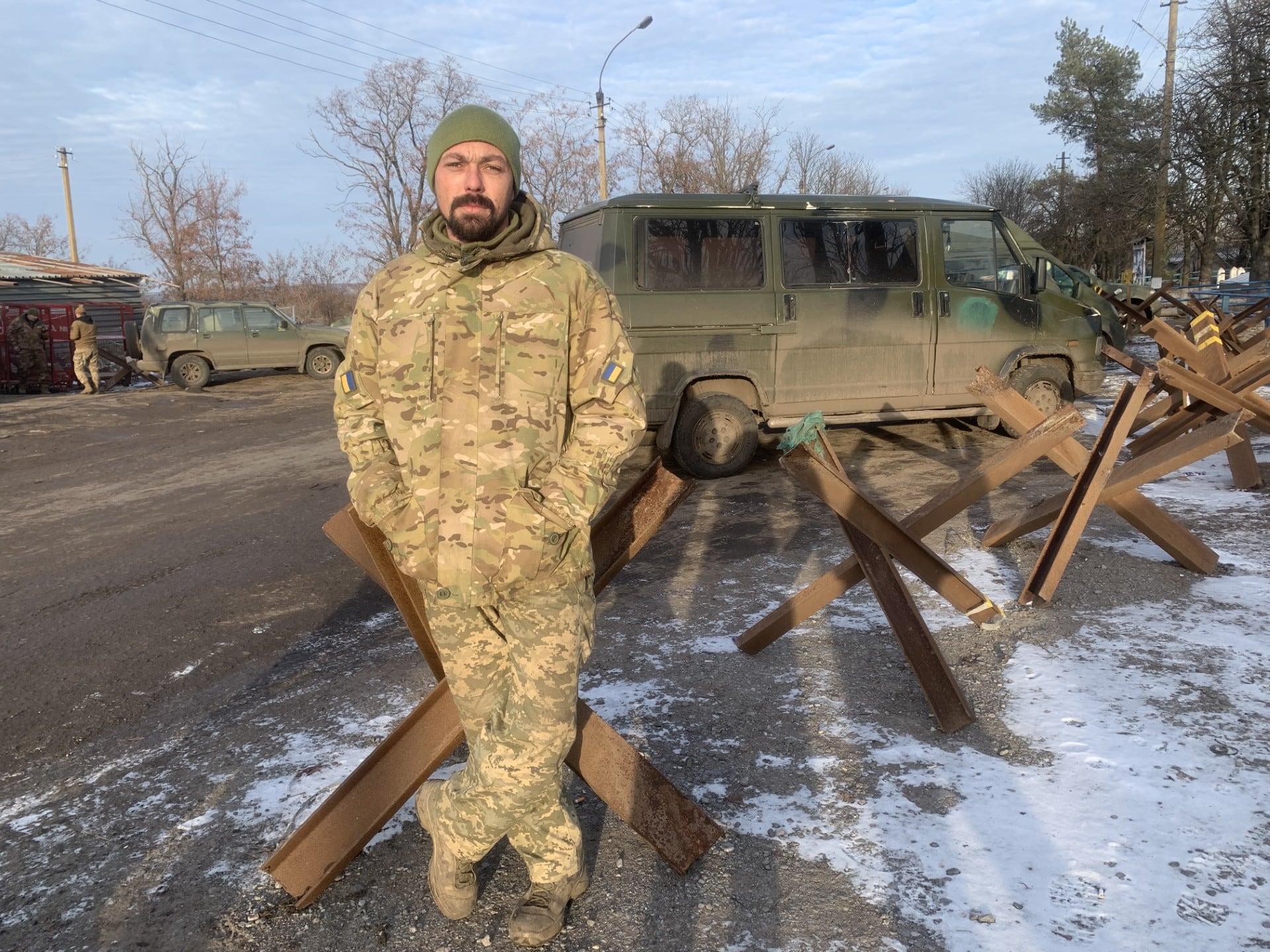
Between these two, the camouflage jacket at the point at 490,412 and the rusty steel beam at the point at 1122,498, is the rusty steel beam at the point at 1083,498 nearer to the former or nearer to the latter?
the rusty steel beam at the point at 1122,498

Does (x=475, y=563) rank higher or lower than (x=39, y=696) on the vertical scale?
higher

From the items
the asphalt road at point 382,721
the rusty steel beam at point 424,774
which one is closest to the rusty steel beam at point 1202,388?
the asphalt road at point 382,721

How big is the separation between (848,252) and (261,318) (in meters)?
14.3

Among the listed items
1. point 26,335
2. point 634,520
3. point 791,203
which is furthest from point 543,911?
point 26,335

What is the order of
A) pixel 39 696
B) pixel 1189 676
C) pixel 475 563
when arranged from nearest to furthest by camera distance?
1. pixel 475 563
2. pixel 1189 676
3. pixel 39 696

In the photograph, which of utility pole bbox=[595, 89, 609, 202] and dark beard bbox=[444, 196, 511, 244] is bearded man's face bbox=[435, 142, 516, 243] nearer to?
dark beard bbox=[444, 196, 511, 244]

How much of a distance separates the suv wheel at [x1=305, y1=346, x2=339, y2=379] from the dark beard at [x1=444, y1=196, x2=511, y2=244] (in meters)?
17.9

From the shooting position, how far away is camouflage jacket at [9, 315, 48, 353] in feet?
59.3

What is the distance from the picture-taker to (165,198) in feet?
112

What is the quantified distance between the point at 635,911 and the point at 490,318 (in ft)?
4.90

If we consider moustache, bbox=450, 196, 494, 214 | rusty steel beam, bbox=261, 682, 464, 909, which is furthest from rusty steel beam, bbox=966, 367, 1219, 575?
rusty steel beam, bbox=261, 682, 464, 909

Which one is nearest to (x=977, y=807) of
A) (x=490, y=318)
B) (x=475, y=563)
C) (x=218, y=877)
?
(x=475, y=563)

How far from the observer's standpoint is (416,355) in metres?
2.03

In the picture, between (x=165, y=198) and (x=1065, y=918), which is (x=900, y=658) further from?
(x=165, y=198)
